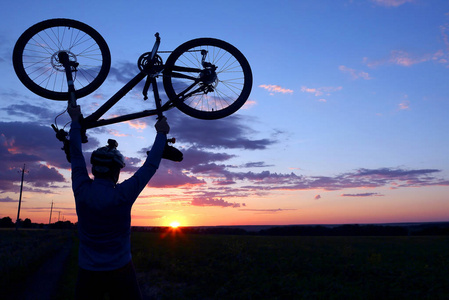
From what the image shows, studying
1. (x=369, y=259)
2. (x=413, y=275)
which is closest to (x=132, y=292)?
(x=413, y=275)

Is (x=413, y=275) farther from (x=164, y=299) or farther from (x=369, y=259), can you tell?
(x=164, y=299)

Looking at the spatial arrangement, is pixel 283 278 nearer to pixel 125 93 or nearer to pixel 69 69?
pixel 125 93

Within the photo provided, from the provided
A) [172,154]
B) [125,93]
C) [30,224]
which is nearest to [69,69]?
[125,93]

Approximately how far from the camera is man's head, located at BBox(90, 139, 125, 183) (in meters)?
3.02

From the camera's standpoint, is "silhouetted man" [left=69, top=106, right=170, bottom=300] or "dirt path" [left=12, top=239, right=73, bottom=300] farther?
"dirt path" [left=12, top=239, right=73, bottom=300]

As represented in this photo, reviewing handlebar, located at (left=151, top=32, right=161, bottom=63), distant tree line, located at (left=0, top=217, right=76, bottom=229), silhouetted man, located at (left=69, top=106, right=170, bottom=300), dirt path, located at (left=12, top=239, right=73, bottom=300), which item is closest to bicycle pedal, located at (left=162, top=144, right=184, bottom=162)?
silhouetted man, located at (left=69, top=106, right=170, bottom=300)

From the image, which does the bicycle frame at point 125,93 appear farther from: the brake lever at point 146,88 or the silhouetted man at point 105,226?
the silhouetted man at point 105,226

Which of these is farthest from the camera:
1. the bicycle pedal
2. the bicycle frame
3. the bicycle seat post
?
the bicycle frame

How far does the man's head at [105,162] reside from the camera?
3024mm

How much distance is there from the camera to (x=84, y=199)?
292 cm

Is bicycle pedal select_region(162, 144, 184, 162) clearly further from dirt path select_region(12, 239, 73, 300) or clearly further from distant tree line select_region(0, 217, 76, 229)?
distant tree line select_region(0, 217, 76, 229)

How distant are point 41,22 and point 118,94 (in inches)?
72.1

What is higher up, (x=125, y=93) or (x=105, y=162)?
(x=125, y=93)

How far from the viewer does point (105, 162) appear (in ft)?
9.93
